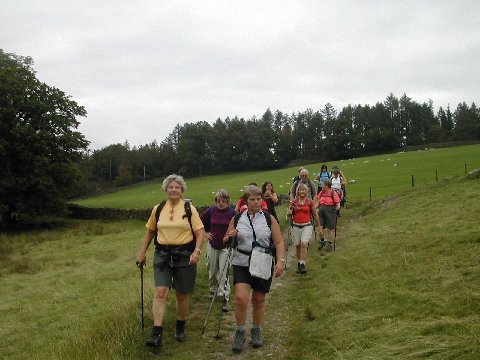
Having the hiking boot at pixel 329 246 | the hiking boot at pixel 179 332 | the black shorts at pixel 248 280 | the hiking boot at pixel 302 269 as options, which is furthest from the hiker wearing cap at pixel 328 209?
the hiking boot at pixel 179 332

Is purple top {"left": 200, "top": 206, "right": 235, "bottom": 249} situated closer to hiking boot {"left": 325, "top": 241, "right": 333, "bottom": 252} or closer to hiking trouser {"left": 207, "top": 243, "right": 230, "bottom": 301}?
hiking trouser {"left": 207, "top": 243, "right": 230, "bottom": 301}

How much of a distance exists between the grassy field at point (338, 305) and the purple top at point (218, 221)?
128 centimetres

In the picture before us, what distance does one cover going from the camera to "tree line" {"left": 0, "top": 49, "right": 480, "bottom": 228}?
32.9 metres

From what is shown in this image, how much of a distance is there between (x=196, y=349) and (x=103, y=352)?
49.6 inches

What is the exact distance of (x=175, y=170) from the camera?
95.8 m

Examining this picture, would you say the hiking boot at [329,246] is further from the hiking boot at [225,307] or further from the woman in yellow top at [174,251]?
the woman in yellow top at [174,251]

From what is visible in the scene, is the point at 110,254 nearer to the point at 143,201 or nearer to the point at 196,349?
the point at 196,349

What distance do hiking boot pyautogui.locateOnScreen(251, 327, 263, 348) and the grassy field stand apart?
3.3 inches

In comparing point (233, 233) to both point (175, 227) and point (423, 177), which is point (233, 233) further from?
point (423, 177)

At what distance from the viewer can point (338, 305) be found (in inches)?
272

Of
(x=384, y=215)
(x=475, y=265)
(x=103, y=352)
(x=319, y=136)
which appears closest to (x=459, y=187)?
(x=384, y=215)

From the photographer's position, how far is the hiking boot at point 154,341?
5.75m

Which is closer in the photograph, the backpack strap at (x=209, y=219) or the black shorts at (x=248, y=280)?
the black shorts at (x=248, y=280)

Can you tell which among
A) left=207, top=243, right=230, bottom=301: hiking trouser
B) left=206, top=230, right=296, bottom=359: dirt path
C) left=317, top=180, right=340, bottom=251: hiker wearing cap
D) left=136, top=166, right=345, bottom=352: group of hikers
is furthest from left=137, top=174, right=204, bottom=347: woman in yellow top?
left=317, top=180, right=340, bottom=251: hiker wearing cap
